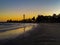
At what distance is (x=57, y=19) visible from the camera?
200m

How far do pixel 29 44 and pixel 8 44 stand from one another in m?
1.81

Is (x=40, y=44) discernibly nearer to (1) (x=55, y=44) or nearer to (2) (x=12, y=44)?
(1) (x=55, y=44)

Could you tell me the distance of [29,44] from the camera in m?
14.5

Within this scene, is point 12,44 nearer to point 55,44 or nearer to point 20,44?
point 20,44

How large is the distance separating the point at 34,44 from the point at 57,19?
616ft

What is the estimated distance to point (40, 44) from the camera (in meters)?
14.6

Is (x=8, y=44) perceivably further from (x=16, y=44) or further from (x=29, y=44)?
(x=29, y=44)

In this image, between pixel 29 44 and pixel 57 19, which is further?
pixel 57 19

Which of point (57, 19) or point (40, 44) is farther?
point (57, 19)

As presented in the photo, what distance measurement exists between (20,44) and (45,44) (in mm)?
2141

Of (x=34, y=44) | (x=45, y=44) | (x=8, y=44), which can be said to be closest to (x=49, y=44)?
(x=45, y=44)

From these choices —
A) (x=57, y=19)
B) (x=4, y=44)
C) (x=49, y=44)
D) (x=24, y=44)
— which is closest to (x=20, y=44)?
(x=24, y=44)

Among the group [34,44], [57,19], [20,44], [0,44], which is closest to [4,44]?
[0,44]

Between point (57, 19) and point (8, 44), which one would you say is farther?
point (57, 19)
